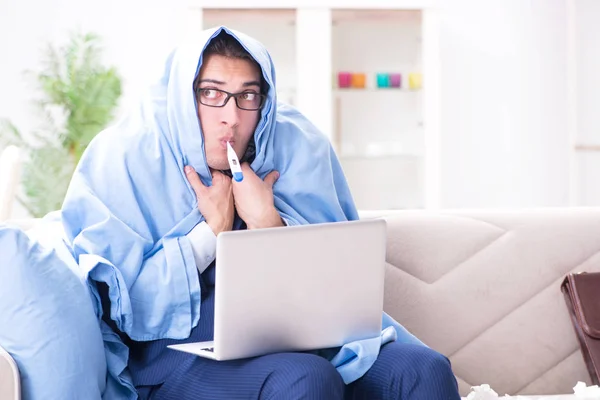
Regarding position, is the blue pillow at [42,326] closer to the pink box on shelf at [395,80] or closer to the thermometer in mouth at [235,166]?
the thermometer in mouth at [235,166]

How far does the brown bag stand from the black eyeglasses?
0.88 m

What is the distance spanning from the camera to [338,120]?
5.09m

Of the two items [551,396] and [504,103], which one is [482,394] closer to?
[551,396]

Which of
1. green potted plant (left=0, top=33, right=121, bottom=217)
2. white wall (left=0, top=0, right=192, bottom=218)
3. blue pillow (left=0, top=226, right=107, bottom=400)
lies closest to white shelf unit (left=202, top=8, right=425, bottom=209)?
white wall (left=0, top=0, right=192, bottom=218)

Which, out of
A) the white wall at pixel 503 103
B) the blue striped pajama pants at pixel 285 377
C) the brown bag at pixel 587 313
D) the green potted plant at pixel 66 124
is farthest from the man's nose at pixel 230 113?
the white wall at pixel 503 103

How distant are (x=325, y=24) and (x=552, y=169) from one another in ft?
5.87

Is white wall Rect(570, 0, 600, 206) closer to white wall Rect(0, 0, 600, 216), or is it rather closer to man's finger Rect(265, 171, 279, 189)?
white wall Rect(0, 0, 600, 216)

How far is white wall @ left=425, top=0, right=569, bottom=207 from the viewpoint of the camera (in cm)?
553

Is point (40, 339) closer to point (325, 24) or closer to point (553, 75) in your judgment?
point (325, 24)

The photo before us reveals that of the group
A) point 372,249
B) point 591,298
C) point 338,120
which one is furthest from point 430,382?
point 338,120

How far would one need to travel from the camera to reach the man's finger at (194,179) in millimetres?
1906

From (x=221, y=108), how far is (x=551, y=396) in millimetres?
1017

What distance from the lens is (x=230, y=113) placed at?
6.29 ft

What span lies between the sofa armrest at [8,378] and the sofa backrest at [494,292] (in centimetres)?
98
